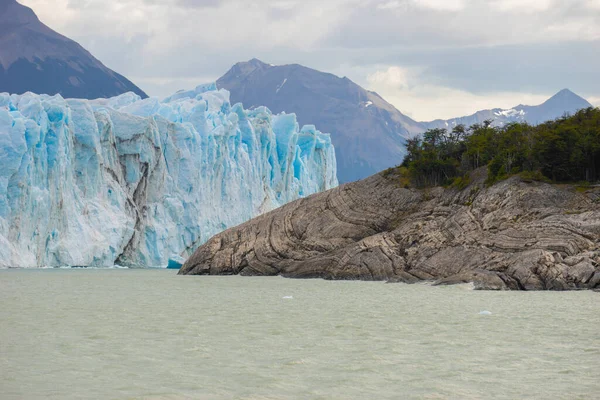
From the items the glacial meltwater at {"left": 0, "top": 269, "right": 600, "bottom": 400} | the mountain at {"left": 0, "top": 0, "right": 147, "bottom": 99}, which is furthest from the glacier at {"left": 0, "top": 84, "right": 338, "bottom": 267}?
the mountain at {"left": 0, "top": 0, "right": 147, "bottom": 99}

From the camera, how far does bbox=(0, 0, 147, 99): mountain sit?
112062 mm

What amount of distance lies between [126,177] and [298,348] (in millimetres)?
47076

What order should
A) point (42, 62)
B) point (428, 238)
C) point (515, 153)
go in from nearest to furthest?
point (428, 238) → point (515, 153) → point (42, 62)

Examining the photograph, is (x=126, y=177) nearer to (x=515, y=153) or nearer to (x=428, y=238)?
(x=428, y=238)

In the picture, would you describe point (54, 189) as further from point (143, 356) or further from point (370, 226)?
point (143, 356)

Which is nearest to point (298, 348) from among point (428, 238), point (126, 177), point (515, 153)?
point (428, 238)

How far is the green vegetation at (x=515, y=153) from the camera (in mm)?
42812

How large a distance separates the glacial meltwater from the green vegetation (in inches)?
649

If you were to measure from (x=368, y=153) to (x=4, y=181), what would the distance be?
479 ft

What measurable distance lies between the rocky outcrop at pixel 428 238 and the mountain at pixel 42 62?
235 ft

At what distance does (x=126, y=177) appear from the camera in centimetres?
6091

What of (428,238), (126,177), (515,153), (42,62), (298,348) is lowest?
(298,348)

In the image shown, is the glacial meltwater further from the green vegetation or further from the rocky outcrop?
the green vegetation

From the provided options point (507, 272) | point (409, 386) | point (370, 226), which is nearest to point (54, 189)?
point (370, 226)
